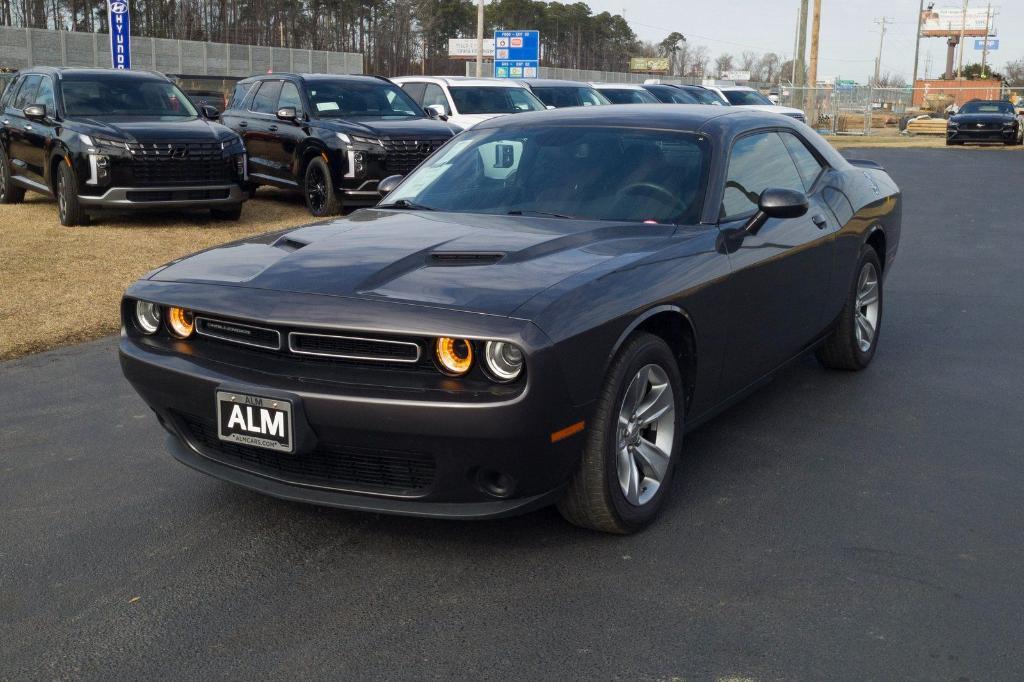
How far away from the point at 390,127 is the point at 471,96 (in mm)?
5073

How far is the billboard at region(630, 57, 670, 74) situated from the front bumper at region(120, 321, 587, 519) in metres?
114

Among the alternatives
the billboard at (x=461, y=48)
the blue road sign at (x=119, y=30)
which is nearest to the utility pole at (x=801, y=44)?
the blue road sign at (x=119, y=30)

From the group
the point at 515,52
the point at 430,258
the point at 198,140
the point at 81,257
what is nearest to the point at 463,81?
the point at 198,140

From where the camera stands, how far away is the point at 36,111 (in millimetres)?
12141

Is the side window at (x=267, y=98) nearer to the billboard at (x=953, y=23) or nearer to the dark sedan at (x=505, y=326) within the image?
the dark sedan at (x=505, y=326)

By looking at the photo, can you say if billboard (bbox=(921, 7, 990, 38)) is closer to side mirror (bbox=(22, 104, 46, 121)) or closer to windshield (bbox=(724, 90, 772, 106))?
windshield (bbox=(724, 90, 772, 106))

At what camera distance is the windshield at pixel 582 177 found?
15.2 ft

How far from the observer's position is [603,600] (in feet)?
11.2

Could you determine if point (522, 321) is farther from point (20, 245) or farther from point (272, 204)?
point (272, 204)

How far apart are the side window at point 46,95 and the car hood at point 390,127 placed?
2941 millimetres

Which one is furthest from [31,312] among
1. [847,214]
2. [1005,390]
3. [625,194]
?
[1005,390]

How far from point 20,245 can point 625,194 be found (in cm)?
795

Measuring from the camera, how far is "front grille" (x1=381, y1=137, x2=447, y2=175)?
1280 centimetres

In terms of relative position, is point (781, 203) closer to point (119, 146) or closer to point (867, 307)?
point (867, 307)
